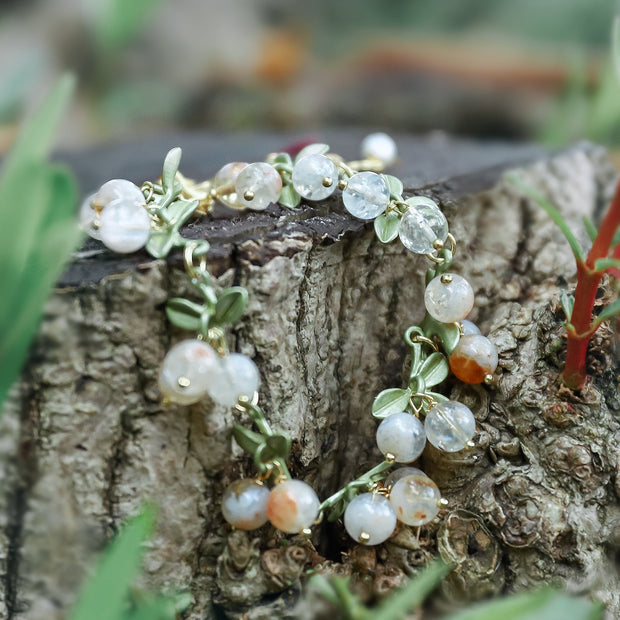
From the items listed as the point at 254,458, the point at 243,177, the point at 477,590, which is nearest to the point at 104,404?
the point at 254,458

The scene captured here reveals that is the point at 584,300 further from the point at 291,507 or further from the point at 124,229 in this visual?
the point at 124,229

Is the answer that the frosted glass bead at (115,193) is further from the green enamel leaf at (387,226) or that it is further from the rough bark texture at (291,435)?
the green enamel leaf at (387,226)

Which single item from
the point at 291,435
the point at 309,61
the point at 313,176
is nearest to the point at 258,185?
the point at 313,176

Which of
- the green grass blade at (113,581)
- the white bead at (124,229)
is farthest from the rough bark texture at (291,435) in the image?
the green grass blade at (113,581)

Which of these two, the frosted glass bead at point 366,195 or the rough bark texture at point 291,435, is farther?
the frosted glass bead at point 366,195

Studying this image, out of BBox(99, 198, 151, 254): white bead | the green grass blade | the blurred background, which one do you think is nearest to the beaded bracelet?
BBox(99, 198, 151, 254): white bead

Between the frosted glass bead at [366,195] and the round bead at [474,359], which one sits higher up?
the frosted glass bead at [366,195]
